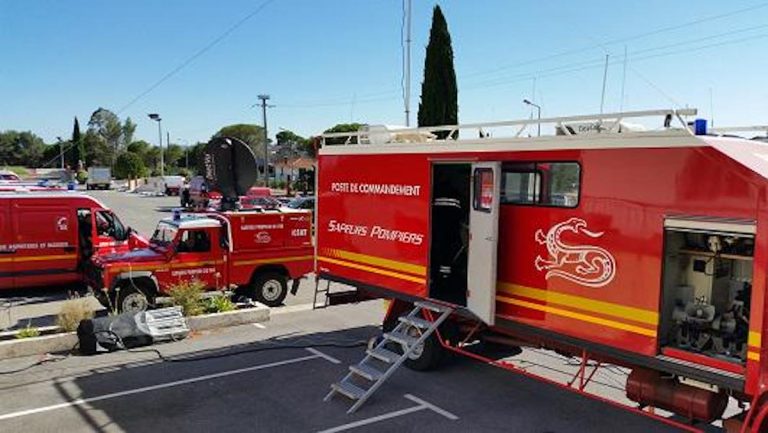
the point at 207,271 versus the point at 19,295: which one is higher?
the point at 207,271

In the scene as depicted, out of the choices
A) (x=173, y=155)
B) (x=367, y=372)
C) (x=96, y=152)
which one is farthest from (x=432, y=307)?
(x=173, y=155)

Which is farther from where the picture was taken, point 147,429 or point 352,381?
point 352,381

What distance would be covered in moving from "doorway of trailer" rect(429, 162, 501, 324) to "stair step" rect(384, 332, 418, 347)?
668 millimetres

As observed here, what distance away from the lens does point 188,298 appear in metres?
11.7

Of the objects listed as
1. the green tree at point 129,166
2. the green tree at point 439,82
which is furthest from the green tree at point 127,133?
the green tree at point 439,82

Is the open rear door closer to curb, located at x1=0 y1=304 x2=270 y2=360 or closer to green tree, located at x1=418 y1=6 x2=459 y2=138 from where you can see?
curb, located at x1=0 y1=304 x2=270 y2=360

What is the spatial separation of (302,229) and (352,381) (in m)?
5.89

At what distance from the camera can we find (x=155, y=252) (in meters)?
12.8

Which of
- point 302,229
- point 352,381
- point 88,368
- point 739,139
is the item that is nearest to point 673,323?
point 739,139

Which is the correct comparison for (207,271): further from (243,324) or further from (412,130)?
(412,130)

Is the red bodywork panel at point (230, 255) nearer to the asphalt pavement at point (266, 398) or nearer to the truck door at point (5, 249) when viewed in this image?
the asphalt pavement at point (266, 398)

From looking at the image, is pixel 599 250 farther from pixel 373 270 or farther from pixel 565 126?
pixel 373 270

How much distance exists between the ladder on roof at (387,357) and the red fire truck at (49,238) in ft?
27.1

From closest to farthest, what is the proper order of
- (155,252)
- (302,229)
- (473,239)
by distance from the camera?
(473,239) < (155,252) < (302,229)
